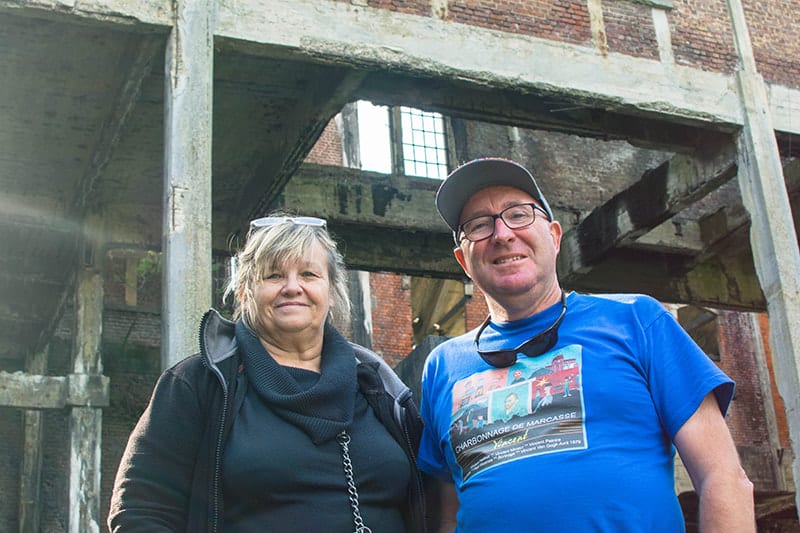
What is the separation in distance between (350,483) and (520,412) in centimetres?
51

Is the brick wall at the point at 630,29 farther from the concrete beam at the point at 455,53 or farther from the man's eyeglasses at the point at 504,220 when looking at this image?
the man's eyeglasses at the point at 504,220

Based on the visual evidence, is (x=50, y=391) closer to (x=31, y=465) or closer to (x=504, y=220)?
(x=31, y=465)

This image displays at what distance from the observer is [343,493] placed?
2570 millimetres

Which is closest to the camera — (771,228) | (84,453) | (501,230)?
(501,230)

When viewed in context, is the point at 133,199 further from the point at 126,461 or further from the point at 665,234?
the point at 126,461

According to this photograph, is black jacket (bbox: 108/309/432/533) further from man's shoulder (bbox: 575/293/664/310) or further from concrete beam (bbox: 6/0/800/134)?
concrete beam (bbox: 6/0/800/134)

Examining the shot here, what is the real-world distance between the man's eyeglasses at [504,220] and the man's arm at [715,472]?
78 cm

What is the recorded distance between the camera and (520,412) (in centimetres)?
259

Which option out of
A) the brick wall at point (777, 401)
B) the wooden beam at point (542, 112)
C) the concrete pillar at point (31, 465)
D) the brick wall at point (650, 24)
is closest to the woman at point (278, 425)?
the brick wall at point (650, 24)

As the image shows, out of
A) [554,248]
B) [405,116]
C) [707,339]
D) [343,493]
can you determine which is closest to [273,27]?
[554,248]

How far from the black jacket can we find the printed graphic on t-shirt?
33 centimetres

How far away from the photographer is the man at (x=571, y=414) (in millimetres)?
2418

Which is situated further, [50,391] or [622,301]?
[50,391]

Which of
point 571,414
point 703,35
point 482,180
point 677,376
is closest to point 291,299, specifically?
point 482,180
